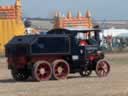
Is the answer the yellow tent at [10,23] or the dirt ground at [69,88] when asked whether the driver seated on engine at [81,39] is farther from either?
the yellow tent at [10,23]

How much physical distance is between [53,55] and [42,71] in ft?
3.08

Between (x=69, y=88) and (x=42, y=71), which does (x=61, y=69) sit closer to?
(x=42, y=71)

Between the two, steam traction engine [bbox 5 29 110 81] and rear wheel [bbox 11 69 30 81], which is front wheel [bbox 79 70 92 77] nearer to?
steam traction engine [bbox 5 29 110 81]

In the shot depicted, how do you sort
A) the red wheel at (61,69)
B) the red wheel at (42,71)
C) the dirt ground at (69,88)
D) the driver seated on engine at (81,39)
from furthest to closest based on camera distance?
the driver seated on engine at (81,39)
the red wheel at (61,69)
the red wheel at (42,71)
the dirt ground at (69,88)

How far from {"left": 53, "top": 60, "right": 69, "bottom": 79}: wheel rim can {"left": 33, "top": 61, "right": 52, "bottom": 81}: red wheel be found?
0.38 metres

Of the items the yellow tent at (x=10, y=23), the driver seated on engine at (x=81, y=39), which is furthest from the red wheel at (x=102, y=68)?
the yellow tent at (x=10, y=23)

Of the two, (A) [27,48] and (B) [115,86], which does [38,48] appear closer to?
(A) [27,48]

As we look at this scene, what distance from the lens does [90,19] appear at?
70.6 m

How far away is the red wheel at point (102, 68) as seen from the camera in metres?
28.9

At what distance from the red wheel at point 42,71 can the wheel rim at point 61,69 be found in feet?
1.24

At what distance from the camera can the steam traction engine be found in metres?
26.5

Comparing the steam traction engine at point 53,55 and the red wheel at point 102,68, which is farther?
the red wheel at point 102,68

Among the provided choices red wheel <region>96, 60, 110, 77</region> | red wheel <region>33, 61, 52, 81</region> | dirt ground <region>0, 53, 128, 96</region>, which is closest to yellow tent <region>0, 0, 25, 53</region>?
red wheel <region>96, 60, 110, 77</region>

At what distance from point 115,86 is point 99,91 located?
5.72 feet
